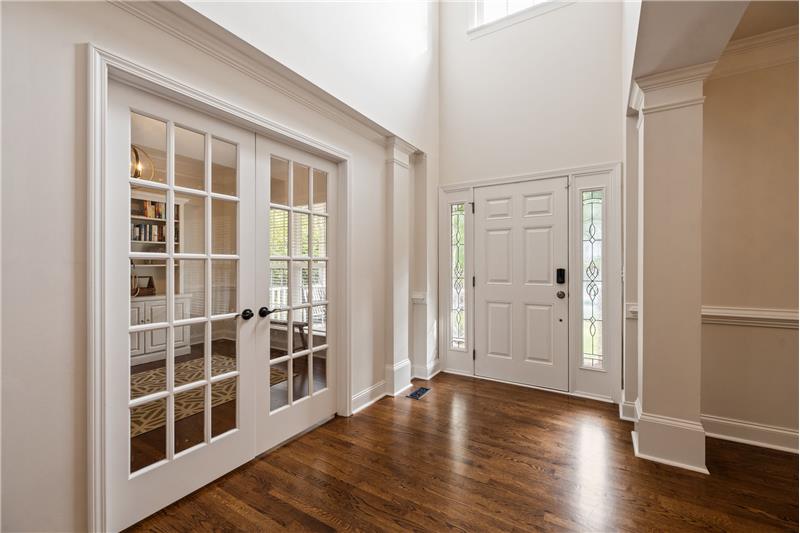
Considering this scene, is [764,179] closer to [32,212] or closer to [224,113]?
[224,113]

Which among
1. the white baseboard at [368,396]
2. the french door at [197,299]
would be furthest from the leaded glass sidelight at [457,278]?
the french door at [197,299]

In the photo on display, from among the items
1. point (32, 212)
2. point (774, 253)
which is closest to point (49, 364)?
point (32, 212)

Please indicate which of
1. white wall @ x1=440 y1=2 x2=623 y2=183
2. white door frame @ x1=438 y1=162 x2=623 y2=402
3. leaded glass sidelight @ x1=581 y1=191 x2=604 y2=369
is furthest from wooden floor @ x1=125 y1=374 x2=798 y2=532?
white wall @ x1=440 y1=2 x2=623 y2=183

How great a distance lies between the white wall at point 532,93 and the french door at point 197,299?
1.96 m

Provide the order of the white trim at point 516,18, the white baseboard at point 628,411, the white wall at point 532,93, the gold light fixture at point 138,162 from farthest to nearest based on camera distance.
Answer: the white trim at point 516,18 < the white wall at point 532,93 < the white baseboard at point 628,411 < the gold light fixture at point 138,162

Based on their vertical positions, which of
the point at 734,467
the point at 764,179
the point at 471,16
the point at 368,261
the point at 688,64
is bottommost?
the point at 734,467

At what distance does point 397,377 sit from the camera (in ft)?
11.1

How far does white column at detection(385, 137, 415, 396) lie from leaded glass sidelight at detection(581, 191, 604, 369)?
5.34 ft

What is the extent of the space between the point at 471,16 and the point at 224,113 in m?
3.19

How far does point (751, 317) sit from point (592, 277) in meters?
1.07

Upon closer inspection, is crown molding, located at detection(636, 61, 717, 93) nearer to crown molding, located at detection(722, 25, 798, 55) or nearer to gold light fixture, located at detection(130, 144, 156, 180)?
crown molding, located at detection(722, 25, 798, 55)

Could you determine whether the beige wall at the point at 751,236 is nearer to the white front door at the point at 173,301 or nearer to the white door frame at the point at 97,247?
the white front door at the point at 173,301

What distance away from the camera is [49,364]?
4.63 feet

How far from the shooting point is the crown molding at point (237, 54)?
1685mm
